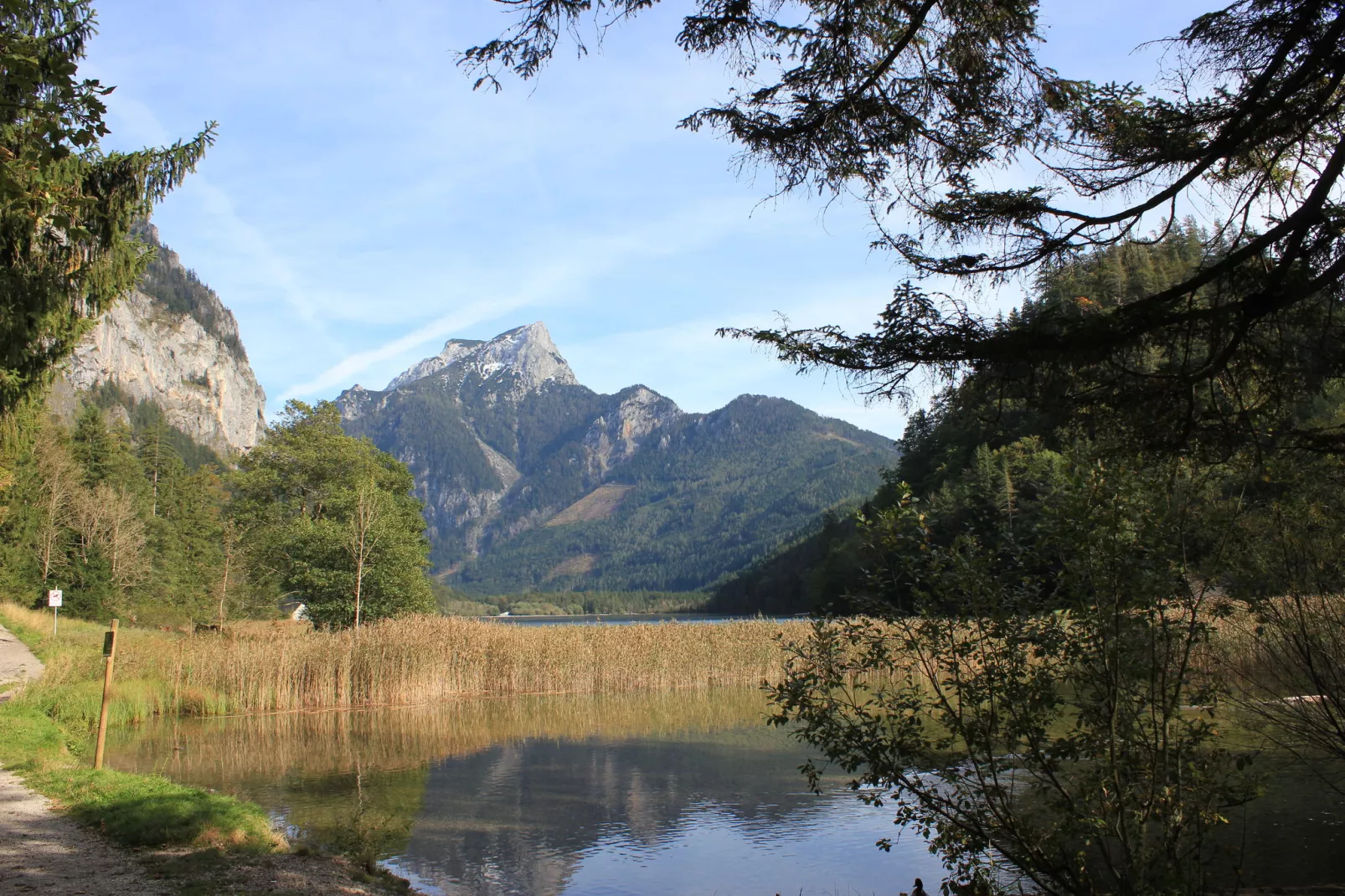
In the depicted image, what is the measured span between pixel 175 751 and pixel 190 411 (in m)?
162

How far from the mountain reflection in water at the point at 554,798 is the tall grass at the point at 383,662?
1.07 meters

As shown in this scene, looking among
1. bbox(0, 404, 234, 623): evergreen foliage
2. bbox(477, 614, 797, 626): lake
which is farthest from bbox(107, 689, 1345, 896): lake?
bbox(0, 404, 234, 623): evergreen foliage

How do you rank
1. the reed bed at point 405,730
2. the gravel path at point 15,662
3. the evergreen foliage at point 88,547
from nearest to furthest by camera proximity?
the reed bed at point 405,730, the gravel path at point 15,662, the evergreen foliage at point 88,547

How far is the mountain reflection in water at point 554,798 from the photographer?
939 cm

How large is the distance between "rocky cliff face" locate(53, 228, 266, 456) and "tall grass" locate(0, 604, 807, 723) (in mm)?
115864

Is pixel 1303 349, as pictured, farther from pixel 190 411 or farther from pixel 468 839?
pixel 190 411

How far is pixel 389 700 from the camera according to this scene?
21.8 m

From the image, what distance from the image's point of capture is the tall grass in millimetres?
19406

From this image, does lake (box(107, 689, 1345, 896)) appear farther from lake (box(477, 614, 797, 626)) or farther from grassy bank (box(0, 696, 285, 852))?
lake (box(477, 614, 797, 626))

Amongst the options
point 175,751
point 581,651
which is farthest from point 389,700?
point 175,751

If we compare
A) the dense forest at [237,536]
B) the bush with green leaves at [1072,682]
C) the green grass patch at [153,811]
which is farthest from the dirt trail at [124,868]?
the dense forest at [237,536]

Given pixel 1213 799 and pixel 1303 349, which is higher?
pixel 1303 349

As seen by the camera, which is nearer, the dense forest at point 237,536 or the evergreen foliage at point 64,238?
the evergreen foliage at point 64,238

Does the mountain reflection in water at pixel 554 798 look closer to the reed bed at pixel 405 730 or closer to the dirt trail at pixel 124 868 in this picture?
the reed bed at pixel 405 730
